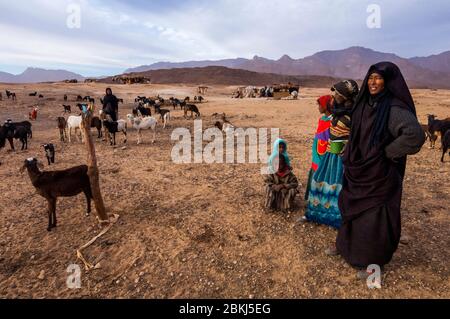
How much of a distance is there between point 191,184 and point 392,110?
4544mm

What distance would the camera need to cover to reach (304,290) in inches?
129

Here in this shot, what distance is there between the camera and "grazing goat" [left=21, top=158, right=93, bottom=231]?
14.5 feet

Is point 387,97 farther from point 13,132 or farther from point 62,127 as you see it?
point 62,127

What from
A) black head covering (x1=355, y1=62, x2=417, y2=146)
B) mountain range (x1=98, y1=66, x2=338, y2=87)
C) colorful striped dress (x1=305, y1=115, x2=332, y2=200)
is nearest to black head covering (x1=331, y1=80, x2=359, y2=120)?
colorful striped dress (x1=305, y1=115, x2=332, y2=200)

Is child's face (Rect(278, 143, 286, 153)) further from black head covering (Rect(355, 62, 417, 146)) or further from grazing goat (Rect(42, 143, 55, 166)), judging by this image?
grazing goat (Rect(42, 143, 55, 166))

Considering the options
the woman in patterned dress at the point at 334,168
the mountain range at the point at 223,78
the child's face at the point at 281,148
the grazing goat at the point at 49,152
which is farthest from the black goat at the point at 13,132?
the mountain range at the point at 223,78

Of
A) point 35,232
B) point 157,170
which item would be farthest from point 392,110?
point 157,170

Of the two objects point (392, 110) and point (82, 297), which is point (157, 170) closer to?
point (82, 297)

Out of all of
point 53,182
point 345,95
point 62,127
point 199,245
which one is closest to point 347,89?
point 345,95

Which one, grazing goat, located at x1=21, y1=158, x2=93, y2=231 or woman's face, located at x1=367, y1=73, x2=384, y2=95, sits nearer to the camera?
woman's face, located at x1=367, y1=73, x2=384, y2=95

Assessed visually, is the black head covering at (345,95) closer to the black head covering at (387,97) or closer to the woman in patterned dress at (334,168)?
the woman in patterned dress at (334,168)

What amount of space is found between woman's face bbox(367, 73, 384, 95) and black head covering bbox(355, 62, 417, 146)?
0.09 feet

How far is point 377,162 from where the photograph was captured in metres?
2.95

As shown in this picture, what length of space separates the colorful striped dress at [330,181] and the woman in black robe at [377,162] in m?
0.52
